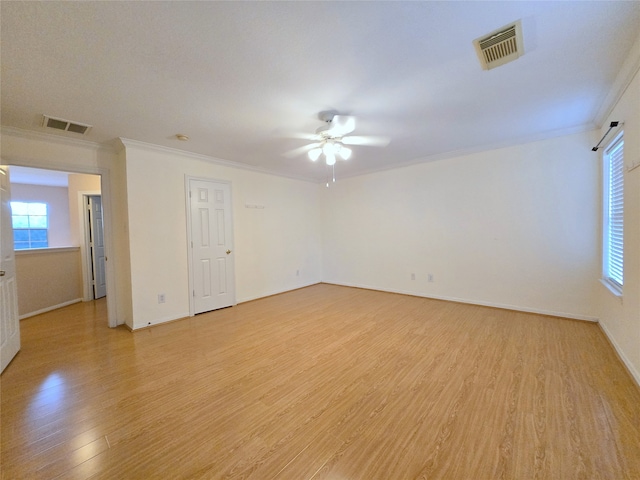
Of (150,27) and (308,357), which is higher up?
(150,27)

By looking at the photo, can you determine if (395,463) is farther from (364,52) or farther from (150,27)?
(150,27)

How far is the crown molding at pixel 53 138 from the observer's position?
267 centimetres

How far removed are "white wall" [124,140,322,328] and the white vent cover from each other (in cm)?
368

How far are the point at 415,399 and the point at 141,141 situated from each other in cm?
411

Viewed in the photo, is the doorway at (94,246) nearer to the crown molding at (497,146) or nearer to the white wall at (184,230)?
the white wall at (184,230)

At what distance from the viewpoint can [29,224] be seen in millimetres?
5785

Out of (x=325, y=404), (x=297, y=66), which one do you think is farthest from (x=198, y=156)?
(x=325, y=404)

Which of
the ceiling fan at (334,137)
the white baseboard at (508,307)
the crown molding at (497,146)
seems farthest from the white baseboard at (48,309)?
the crown molding at (497,146)

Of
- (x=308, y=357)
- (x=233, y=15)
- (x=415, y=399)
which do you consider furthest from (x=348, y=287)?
(x=233, y=15)

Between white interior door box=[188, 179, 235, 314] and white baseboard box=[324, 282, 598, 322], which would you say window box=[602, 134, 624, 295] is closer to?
white baseboard box=[324, 282, 598, 322]

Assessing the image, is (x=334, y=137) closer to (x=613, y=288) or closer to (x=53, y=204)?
(x=613, y=288)

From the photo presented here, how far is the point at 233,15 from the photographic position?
1.39 meters

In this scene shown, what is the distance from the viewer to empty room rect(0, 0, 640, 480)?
4.67ft

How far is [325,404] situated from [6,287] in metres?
3.29
